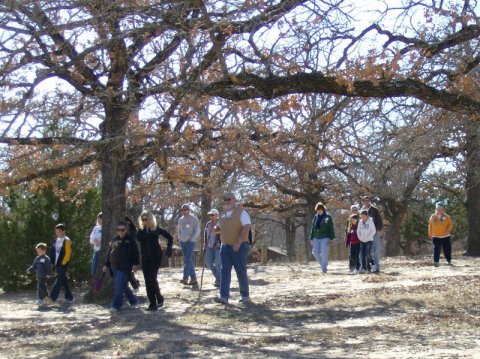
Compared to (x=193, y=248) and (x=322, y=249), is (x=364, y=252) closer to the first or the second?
(x=322, y=249)

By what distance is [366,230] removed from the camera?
1750 cm

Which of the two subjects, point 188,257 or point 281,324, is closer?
point 281,324

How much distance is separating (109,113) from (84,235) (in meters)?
6.42

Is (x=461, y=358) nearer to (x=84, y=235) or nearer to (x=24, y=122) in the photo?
(x=24, y=122)

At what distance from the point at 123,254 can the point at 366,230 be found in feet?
21.8

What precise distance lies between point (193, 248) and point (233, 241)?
3.81 meters

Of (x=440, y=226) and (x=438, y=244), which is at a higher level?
(x=440, y=226)

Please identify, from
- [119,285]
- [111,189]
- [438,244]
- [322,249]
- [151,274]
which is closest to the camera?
[151,274]

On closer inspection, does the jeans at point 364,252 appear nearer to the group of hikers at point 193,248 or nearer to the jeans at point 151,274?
the group of hikers at point 193,248

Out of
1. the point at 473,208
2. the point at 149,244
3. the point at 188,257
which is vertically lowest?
the point at 188,257

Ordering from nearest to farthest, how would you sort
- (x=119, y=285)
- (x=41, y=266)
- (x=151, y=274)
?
(x=151, y=274), (x=119, y=285), (x=41, y=266)

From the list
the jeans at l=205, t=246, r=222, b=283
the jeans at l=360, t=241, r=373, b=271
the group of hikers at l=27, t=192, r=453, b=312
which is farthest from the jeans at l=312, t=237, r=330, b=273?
the jeans at l=205, t=246, r=222, b=283

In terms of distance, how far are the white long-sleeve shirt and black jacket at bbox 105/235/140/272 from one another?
6.32m

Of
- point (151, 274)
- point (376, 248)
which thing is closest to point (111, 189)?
point (151, 274)
